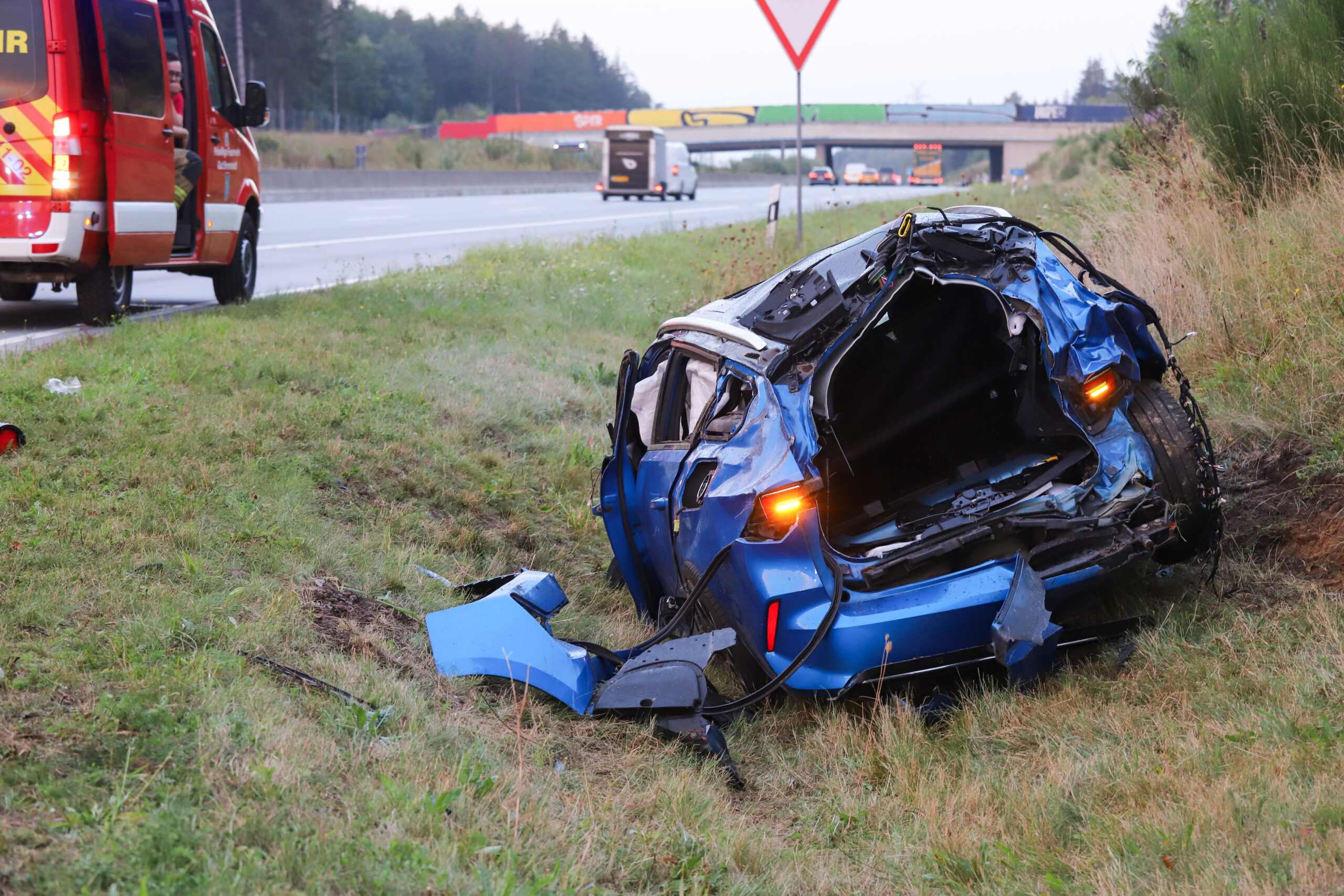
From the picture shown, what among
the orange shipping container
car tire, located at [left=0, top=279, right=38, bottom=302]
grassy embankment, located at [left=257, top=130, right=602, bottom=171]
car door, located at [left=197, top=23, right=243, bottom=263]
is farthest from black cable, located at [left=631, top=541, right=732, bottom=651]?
the orange shipping container

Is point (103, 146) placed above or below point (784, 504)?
A: above

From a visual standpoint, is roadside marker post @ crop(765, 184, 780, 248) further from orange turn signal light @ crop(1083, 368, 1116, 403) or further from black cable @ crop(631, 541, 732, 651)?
black cable @ crop(631, 541, 732, 651)

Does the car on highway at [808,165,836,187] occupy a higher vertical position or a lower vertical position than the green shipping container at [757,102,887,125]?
lower

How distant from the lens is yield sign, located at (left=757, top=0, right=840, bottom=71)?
9734 mm

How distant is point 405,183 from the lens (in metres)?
35.2

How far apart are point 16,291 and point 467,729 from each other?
8.69 metres

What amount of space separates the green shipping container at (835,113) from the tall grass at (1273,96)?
73.3m

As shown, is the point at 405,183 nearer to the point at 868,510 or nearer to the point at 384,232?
the point at 384,232

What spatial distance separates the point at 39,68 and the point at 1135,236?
26.3ft

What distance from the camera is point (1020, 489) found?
4.64 meters

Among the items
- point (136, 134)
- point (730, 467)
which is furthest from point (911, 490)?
point (136, 134)

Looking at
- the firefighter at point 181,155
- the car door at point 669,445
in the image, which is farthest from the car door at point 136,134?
the car door at point 669,445

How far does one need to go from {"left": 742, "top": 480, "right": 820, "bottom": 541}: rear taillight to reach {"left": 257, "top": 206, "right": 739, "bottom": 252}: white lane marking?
1257 cm

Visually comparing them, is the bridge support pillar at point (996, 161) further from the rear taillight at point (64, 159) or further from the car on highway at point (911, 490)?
the car on highway at point (911, 490)
